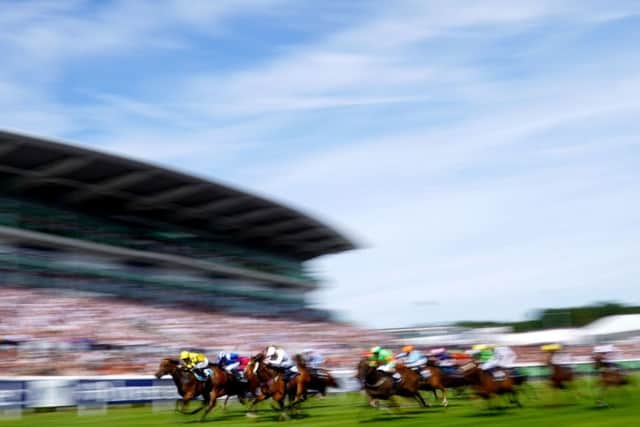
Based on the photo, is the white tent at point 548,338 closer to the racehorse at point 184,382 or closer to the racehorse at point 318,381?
the racehorse at point 318,381

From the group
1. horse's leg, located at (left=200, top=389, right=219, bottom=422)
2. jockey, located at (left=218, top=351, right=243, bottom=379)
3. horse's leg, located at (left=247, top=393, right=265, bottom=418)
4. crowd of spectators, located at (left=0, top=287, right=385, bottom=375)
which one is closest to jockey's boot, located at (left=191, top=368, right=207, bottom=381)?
horse's leg, located at (left=200, top=389, right=219, bottom=422)

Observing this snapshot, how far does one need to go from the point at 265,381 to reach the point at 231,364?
151 cm

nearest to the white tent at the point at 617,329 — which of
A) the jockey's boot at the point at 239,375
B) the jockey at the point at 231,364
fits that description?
the jockey at the point at 231,364

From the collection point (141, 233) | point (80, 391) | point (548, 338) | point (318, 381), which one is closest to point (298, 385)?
point (318, 381)

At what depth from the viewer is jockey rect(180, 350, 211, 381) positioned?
16.4 meters

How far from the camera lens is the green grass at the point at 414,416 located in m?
13.6

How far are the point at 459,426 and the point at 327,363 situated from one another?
17.6m

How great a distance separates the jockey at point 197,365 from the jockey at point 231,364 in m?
0.48

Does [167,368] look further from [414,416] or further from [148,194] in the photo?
[148,194]

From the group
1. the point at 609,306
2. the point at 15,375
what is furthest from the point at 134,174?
the point at 609,306

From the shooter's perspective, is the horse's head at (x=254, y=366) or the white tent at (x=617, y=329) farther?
the white tent at (x=617, y=329)

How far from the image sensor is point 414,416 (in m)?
15.4

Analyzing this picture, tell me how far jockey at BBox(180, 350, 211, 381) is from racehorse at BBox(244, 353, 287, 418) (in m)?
0.82

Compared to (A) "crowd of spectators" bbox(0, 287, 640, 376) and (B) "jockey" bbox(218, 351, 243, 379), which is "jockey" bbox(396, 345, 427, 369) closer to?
(B) "jockey" bbox(218, 351, 243, 379)
